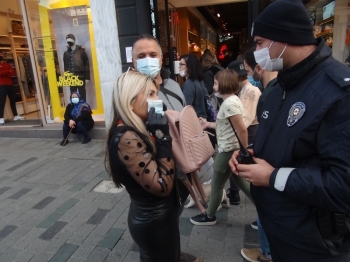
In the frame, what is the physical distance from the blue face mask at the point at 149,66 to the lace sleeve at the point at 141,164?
2.78 ft

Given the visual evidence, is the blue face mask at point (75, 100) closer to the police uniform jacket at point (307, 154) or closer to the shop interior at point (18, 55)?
the shop interior at point (18, 55)

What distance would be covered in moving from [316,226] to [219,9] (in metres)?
11.6

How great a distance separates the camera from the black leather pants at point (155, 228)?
1.58 meters

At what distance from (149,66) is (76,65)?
5026 millimetres

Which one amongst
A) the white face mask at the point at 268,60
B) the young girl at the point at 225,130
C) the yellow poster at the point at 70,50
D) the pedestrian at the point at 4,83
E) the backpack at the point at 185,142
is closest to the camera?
the white face mask at the point at 268,60

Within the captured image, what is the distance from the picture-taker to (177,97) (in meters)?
2.27

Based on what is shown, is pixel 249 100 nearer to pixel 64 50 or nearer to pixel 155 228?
pixel 155 228

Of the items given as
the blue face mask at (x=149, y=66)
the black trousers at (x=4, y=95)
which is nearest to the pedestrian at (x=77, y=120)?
the black trousers at (x=4, y=95)

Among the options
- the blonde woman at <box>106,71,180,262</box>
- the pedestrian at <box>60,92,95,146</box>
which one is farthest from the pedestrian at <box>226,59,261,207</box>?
the pedestrian at <box>60,92,95,146</box>

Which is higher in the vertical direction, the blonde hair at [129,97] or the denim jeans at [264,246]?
the blonde hair at [129,97]

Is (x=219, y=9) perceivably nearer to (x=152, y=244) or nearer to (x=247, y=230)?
(x=247, y=230)

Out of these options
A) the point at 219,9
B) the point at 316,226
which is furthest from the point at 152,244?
the point at 219,9

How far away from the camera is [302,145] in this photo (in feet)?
3.73

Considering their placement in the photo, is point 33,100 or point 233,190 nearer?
point 233,190
